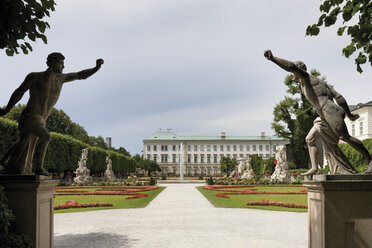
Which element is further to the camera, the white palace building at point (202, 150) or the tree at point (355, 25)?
the white palace building at point (202, 150)

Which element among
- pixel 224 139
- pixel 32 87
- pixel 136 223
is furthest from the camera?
pixel 224 139

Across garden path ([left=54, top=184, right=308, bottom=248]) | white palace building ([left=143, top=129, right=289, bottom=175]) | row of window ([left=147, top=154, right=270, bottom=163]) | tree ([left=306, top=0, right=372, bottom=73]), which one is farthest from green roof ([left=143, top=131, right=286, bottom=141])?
tree ([left=306, top=0, right=372, bottom=73])

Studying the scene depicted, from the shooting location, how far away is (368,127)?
131 ft

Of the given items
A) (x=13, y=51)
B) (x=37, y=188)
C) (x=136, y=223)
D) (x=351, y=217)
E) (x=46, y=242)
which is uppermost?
(x=13, y=51)

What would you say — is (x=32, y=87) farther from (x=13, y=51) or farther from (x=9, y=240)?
(x=9, y=240)

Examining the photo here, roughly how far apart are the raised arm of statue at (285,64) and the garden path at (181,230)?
3.26 m

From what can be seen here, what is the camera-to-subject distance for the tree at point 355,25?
507cm

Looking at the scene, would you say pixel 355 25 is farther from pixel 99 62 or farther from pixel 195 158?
pixel 195 158

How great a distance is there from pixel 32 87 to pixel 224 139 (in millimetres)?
86372

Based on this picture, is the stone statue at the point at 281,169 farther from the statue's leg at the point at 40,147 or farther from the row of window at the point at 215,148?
the row of window at the point at 215,148

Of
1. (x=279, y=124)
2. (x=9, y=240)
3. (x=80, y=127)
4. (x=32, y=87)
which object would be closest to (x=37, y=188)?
(x=9, y=240)

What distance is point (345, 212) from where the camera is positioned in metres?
4.64

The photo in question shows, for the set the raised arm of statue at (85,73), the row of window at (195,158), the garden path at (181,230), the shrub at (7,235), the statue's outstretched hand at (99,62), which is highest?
the statue's outstretched hand at (99,62)

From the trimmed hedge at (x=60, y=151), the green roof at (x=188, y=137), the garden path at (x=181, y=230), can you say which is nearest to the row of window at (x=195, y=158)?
→ the green roof at (x=188, y=137)
